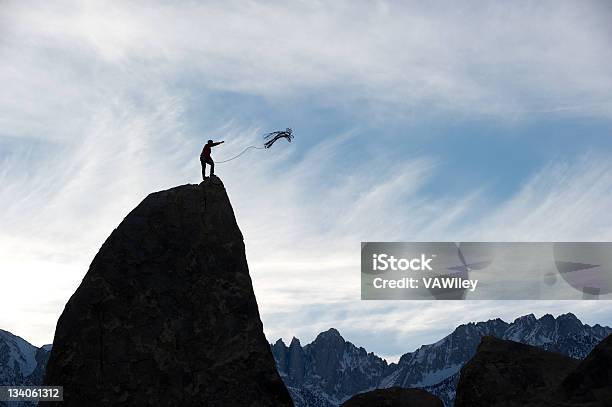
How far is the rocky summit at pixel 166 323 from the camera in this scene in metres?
22.8

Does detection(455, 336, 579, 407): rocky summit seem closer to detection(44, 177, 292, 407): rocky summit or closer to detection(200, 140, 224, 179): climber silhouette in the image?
detection(44, 177, 292, 407): rocky summit

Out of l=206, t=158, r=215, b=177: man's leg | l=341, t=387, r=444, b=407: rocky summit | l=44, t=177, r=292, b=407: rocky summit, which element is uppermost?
l=206, t=158, r=215, b=177: man's leg

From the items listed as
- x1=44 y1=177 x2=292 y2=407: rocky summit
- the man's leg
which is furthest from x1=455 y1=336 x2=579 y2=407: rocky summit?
the man's leg

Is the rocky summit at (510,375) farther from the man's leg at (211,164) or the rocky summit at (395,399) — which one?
the man's leg at (211,164)

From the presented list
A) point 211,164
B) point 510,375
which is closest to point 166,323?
point 211,164

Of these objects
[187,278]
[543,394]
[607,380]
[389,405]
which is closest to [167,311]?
[187,278]

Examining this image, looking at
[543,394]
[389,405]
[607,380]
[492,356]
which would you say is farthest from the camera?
[389,405]

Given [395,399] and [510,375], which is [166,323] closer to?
[395,399]

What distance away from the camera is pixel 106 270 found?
2405cm

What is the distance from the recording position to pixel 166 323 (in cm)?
2364

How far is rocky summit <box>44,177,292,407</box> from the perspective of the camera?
74.7ft

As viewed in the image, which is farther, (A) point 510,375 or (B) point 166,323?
(A) point 510,375

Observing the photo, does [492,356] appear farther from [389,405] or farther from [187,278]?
[187,278]

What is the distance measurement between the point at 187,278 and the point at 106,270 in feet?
9.25
